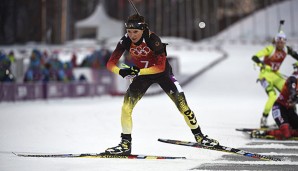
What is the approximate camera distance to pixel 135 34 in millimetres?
8633

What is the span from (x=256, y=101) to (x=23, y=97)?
8.49 m

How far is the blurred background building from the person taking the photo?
69.1 metres

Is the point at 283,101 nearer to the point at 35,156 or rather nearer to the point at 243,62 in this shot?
the point at 35,156

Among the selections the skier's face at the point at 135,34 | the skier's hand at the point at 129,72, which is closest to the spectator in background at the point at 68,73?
the skier's face at the point at 135,34

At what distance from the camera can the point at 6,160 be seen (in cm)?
828

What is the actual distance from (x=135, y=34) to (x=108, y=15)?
6304 centimetres

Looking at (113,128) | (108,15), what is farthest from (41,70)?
(108,15)

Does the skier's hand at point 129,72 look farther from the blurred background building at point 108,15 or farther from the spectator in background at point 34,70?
the blurred background building at point 108,15

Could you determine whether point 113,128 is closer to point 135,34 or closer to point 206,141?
point 206,141

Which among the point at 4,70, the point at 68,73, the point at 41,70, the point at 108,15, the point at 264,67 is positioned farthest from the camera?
the point at 108,15

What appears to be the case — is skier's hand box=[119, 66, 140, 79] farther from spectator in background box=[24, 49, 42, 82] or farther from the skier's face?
spectator in background box=[24, 49, 42, 82]

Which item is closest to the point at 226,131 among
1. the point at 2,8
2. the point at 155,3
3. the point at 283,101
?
the point at 283,101

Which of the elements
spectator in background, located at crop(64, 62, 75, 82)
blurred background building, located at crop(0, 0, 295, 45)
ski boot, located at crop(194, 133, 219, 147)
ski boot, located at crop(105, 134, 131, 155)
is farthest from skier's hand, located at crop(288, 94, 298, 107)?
blurred background building, located at crop(0, 0, 295, 45)

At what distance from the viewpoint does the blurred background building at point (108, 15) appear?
2721 inches
